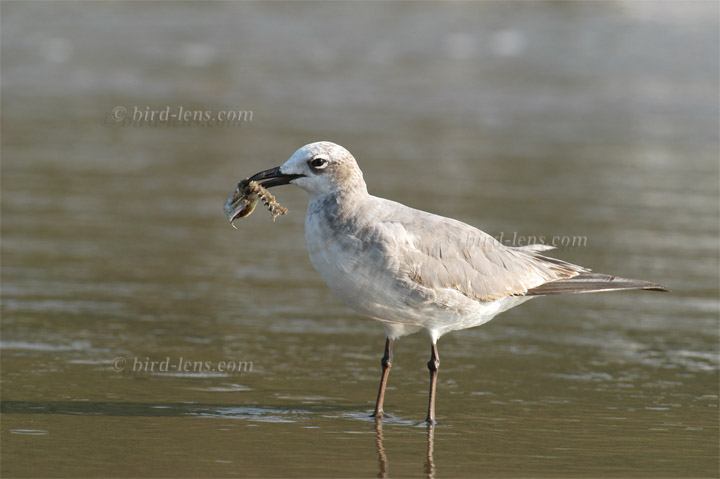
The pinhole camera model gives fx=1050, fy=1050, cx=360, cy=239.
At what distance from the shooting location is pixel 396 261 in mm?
6461

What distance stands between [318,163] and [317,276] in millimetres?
3981

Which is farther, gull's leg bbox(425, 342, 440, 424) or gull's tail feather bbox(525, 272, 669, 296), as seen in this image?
gull's tail feather bbox(525, 272, 669, 296)

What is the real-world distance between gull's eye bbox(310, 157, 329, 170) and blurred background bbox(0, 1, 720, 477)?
5.25ft

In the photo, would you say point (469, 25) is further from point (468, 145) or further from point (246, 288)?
point (246, 288)

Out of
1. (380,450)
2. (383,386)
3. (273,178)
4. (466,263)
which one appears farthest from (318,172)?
(380,450)

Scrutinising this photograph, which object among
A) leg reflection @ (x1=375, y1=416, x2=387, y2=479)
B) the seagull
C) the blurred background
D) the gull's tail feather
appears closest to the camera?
leg reflection @ (x1=375, y1=416, x2=387, y2=479)

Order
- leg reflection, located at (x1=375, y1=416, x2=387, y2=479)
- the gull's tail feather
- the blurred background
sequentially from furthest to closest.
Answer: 1. the gull's tail feather
2. the blurred background
3. leg reflection, located at (x1=375, y1=416, x2=387, y2=479)

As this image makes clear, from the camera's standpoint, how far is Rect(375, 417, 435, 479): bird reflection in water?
5801 millimetres

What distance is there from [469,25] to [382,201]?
79.7 feet

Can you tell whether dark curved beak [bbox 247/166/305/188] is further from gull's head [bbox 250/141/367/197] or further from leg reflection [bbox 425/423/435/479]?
leg reflection [bbox 425/423/435/479]

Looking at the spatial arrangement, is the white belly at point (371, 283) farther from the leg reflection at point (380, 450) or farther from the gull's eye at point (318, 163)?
the leg reflection at point (380, 450)

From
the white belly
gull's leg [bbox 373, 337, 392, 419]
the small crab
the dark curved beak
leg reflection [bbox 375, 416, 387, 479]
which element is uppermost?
the dark curved beak

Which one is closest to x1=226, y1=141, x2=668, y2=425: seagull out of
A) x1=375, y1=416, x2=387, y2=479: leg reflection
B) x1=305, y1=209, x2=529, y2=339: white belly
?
x1=305, y1=209, x2=529, y2=339: white belly

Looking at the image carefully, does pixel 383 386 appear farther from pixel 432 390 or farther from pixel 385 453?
pixel 385 453
